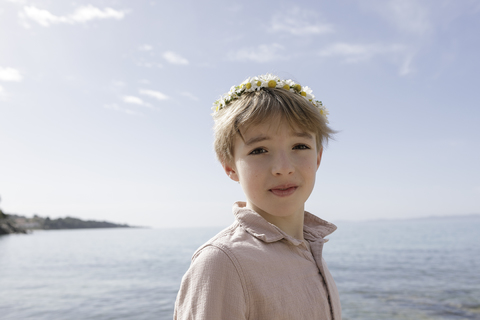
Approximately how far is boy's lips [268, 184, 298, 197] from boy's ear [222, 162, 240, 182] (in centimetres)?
25

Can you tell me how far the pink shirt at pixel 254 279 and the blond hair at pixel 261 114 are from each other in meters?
0.36

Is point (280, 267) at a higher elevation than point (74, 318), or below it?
higher

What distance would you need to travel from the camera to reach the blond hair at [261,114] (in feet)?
5.82

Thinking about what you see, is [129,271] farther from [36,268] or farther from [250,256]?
[250,256]

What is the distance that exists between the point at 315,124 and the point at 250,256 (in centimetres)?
79

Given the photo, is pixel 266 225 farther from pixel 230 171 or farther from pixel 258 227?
pixel 230 171

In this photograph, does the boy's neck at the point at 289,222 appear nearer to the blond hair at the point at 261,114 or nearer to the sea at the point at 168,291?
the blond hair at the point at 261,114

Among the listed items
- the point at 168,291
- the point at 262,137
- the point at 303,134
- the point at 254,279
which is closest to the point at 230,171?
the point at 262,137

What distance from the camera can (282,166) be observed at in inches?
66.1

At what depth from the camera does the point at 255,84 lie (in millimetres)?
1979

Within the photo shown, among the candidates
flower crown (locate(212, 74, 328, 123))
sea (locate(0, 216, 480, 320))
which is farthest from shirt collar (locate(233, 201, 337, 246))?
sea (locate(0, 216, 480, 320))

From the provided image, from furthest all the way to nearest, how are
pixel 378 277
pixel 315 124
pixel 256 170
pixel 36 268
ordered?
pixel 36 268 < pixel 378 277 < pixel 315 124 < pixel 256 170

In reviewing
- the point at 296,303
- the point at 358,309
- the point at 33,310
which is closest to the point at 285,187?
the point at 296,303

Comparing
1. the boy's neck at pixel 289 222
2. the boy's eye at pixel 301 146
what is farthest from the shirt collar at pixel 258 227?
the boy's eye at pixel 301 146
